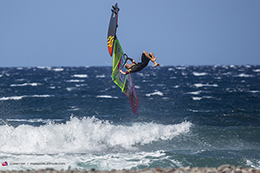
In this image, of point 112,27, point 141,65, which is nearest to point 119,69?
point 141,65

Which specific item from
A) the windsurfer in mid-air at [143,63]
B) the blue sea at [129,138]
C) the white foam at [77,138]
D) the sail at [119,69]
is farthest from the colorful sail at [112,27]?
the white foam at [77,138]

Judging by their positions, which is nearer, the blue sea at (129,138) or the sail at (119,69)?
the sail at (119,69)

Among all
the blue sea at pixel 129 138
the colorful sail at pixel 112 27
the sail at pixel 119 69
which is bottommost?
the blue sea at pixel 129 138

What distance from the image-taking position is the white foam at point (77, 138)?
12.8 meters

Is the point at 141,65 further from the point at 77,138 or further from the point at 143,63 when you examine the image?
the point at 77,138

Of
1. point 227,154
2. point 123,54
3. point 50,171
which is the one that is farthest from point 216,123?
point 50,171

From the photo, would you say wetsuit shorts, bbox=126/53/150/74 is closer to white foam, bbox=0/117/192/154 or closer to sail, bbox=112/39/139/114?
sail, bbox=112/39/139/114

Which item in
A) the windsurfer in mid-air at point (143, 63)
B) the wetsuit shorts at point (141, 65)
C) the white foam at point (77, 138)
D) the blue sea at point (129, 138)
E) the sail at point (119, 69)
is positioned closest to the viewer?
the windsurfer in mid-air at point (143, 63)

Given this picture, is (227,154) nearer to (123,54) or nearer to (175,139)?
(175,139)

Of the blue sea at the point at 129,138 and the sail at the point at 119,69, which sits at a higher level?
the sail at the point at 119,69

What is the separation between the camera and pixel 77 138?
45.7 ft

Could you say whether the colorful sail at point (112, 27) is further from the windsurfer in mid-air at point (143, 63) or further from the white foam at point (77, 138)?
the white foam at point (77, 138)

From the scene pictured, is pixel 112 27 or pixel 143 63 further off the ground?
pixel 112 27

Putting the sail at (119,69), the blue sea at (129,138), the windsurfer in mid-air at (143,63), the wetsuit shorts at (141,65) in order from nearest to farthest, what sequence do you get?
1. the windsurfer in mid-air at (143,63)
2. the wetsuit shorts at (141,65)
3. the sail at (119,69)
4. the blue sea at (129,138)
